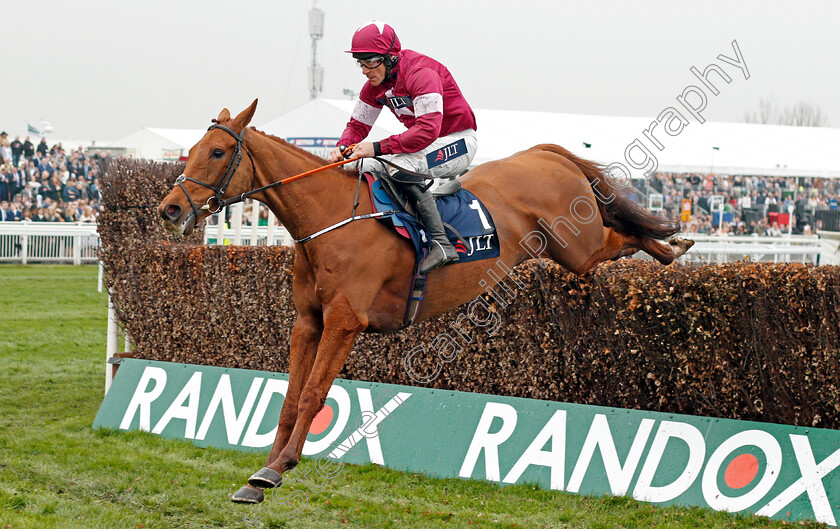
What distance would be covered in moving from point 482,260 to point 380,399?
1774mm

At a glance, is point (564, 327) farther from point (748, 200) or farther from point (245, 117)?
point (748, 200)

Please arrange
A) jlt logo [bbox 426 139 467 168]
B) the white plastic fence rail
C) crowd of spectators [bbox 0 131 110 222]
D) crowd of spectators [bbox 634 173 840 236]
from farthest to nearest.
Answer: crowd of spectators [bbox 0 131 110 222]
the white plastic fence rail
crowd of spectators [bbox 634 173 840 236]
jlt logo [bbox 426 139 467 168]

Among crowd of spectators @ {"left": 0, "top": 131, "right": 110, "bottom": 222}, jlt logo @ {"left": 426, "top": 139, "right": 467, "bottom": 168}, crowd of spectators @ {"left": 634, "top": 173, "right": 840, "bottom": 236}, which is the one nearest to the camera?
jlt logo @ {"left": 426, "top": 139, "right": 467, "bottom": 168}

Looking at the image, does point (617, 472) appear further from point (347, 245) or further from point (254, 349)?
point (254, 349)

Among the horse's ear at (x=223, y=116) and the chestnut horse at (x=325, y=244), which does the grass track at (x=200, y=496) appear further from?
the horse's ear at (x=223, y=116)

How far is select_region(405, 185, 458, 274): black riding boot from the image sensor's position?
16.0 ft

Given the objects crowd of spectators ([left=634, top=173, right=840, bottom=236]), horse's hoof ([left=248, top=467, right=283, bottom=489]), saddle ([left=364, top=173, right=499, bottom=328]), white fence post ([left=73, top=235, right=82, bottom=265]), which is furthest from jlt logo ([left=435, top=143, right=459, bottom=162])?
white fence post ([left=73, top=235, right=82, bottom=265])

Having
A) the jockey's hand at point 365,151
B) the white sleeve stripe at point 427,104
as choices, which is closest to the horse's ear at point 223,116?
the jockey's hand at point 365,151

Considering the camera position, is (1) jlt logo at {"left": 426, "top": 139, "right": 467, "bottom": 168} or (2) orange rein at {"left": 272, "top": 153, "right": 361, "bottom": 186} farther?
(1) jlt logo at {"left": 426, "top": 139, "right": 467, "bottom": 168}

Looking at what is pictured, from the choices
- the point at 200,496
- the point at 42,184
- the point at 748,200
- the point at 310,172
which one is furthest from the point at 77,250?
the point at 310,172

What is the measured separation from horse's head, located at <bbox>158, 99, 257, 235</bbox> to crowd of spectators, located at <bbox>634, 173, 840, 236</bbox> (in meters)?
15.5

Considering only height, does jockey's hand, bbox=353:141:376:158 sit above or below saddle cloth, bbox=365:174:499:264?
above

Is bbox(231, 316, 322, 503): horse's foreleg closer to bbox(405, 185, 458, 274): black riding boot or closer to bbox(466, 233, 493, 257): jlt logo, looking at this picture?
bbox(405, 185, 458, 274): black riding boot

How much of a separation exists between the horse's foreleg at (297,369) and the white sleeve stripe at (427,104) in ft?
4.24
